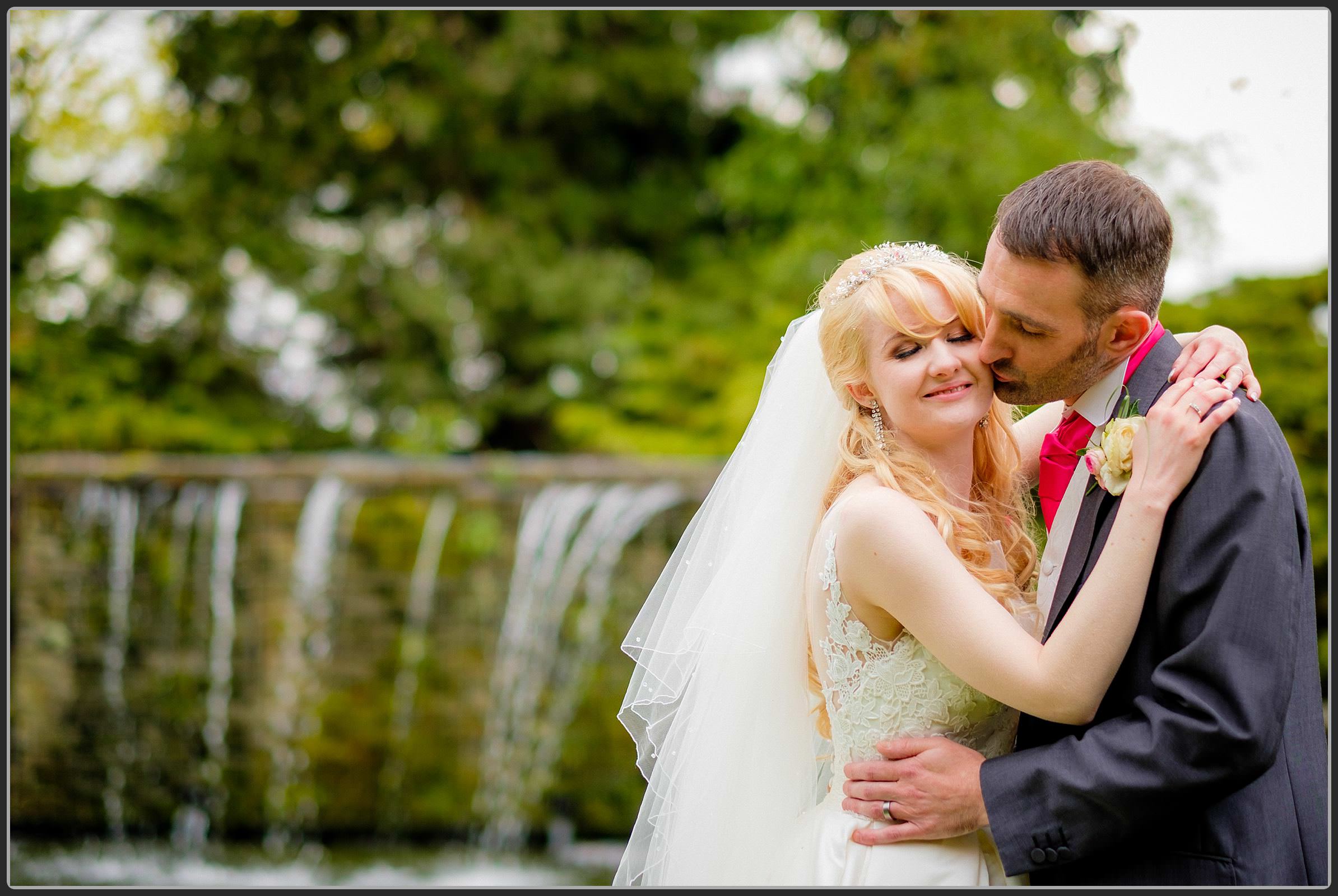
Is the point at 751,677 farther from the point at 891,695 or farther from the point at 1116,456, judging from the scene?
the point at 1116,456

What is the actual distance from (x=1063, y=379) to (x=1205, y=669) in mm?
721

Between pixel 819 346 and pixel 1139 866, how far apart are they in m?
1.46

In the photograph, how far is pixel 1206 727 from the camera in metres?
2.03

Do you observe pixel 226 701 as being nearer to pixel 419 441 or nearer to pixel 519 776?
pixel 519 776

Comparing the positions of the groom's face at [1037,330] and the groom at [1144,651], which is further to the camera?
the groom's face at [1037,330]

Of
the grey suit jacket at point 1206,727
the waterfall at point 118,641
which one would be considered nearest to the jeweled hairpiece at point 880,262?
the grey suit jacket at point 1206,727

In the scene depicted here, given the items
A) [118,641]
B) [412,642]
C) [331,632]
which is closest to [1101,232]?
[412,642]

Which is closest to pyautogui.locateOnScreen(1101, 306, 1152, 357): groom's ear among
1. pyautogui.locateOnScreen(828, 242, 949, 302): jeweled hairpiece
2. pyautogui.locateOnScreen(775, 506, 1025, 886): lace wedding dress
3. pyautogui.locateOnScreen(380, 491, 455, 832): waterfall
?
pyautogui.locateOnScreen(828, 242, 949, 302): jeweled hairpiece

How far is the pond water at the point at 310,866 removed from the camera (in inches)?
293

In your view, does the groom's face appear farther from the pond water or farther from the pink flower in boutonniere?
the pond water

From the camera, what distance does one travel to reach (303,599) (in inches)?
322

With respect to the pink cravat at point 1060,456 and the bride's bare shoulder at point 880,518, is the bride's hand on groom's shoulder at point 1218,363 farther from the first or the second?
the bride's bare shoulder at point 880,518

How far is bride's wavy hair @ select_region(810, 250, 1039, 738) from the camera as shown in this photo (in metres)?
2.59

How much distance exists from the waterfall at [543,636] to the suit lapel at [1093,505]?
5.61 m
